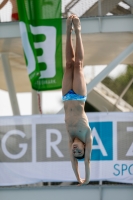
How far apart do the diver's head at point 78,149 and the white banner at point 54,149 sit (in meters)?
3.85

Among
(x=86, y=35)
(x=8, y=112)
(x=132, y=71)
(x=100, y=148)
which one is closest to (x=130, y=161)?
(x=100, y=148)

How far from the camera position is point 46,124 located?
58.6 feet

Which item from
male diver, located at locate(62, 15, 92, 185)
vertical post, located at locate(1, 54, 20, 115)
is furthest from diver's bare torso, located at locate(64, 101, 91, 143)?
vertical post, located at locate(1, 54, 20, 115)

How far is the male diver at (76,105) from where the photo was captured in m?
13.7

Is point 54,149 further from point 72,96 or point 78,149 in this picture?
point 78,149

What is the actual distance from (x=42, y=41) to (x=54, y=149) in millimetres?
2723

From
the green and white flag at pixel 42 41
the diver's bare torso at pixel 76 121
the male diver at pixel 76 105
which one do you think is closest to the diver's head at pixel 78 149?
the male diver at pixel 76 105

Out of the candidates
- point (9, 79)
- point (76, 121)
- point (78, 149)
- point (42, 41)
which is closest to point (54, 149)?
point (42, 41)

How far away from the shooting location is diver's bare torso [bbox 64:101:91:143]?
13.7 m

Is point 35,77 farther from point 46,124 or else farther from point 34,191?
point 34,191

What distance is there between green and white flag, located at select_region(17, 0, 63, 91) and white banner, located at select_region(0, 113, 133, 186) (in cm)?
125

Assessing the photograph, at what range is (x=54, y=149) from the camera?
17.9 metres

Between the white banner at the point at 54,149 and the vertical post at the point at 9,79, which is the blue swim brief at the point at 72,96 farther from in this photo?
the vertical post at the point at 9,79

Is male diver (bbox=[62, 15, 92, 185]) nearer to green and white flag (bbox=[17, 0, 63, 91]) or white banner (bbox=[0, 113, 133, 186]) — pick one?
white banner (bbox=[0, 113, 133, 186])
